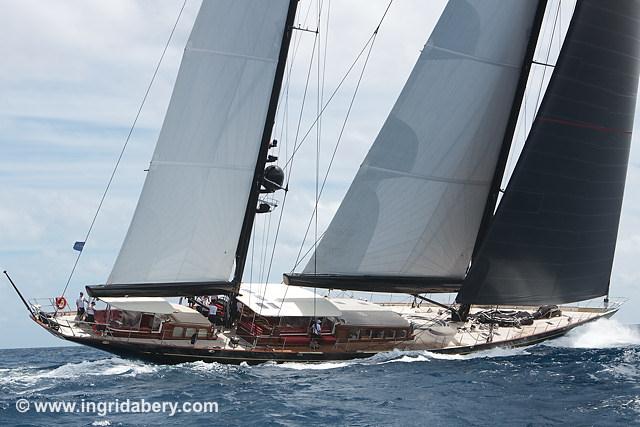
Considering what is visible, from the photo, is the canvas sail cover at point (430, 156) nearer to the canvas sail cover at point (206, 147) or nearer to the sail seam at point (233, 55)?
the canvas sail cover at point (206, 147)

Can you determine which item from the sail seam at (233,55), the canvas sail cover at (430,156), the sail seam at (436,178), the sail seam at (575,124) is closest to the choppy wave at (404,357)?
the canvas sail cover at (430,156)

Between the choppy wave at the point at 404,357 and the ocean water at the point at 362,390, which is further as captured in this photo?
the choppy wave at the point at 404,357

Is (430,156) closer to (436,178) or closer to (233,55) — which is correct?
(436,178)

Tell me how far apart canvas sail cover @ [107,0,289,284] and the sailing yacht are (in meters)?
0.04

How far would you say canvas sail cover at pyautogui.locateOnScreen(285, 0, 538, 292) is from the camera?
25.8m

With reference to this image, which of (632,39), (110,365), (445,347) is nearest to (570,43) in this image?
(632,39)

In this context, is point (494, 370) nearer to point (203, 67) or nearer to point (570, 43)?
point (570, 43)

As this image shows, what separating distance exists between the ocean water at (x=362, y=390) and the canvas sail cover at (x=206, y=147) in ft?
10.5

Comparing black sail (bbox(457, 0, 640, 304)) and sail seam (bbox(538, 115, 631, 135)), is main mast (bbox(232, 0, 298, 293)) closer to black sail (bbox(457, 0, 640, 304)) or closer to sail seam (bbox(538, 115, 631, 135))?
black sail (bbox(457, 0, 640, 304))

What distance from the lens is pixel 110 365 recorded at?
2477 cm

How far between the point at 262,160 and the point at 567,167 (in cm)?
Result: 939

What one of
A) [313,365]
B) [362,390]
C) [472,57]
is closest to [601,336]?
[472,57]

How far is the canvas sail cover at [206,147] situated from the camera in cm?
2406

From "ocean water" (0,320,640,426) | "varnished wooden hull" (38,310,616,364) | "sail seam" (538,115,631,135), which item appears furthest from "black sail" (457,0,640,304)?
"varnished wooden hull" (38,310,616,364)
